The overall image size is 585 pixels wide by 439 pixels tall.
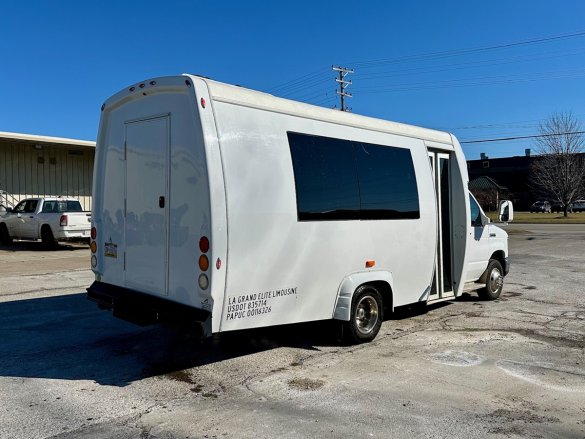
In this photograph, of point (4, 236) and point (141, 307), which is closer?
point (141, 307)

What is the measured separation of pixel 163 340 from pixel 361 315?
250cm

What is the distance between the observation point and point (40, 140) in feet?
72.0

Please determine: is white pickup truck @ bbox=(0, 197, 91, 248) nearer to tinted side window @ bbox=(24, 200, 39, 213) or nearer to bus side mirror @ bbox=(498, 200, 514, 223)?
tinted side window @ bbox=(24, 200, 39, 213)

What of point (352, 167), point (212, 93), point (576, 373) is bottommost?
point (576, 373)

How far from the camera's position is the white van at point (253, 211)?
486cm

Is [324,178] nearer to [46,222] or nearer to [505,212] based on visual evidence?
[505,212]

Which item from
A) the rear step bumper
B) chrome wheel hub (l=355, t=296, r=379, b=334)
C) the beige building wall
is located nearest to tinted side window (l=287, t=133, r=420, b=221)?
chrome wheel hub (l=355, t=296, r=379, b=334)

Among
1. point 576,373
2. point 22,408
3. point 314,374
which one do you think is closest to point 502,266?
Answer: point 576,373

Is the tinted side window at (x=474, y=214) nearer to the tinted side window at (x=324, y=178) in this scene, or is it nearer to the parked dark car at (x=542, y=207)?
the tinted side window at (x=324, y=178)

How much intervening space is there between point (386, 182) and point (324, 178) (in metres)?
1.14

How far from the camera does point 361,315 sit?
21.2 ft

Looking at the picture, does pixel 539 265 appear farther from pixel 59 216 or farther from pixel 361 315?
pixel 59 216

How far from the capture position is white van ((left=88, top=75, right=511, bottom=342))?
4.86 m

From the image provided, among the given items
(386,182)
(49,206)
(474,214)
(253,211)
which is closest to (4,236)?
(49,206)
